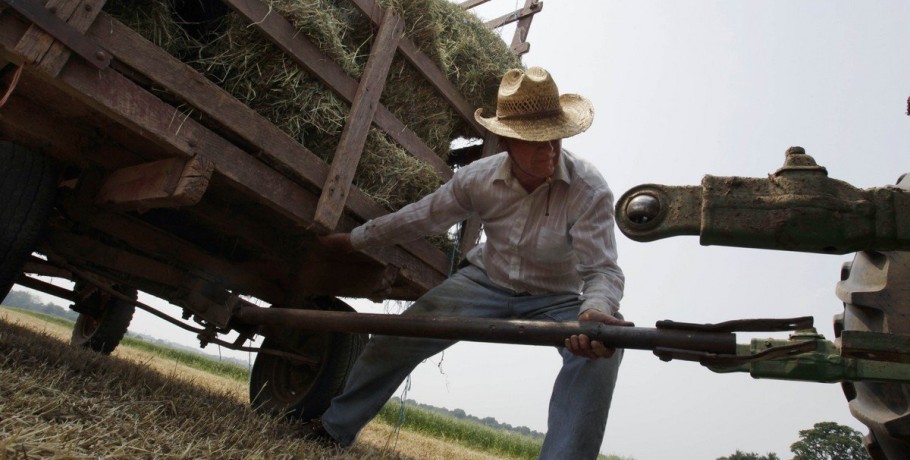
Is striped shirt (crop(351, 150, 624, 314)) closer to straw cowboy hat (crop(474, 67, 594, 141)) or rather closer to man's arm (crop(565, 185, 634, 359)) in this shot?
man's arm (crop(565, 185, 634, 359))

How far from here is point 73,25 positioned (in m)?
2.22

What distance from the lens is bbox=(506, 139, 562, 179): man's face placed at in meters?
2.83

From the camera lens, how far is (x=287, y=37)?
9.27 ft

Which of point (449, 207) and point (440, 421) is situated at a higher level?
point (449, 207)

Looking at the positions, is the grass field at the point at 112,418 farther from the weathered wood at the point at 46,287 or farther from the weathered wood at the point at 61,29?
the weathered wood at the point at 46,287

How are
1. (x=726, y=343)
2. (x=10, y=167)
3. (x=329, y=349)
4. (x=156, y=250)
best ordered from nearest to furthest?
(x=726, y=343) → (x=10, y=167) → (x=156, y=250) → (x=329, y=349)

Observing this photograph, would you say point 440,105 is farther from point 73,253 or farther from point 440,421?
point 440,421

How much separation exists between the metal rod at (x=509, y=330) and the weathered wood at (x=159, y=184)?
2.36ft

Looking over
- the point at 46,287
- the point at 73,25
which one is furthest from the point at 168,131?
the point at 46,287

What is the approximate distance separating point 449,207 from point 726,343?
154cm

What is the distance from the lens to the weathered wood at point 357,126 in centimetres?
295

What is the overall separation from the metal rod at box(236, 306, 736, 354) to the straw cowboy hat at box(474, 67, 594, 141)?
88 centimetres

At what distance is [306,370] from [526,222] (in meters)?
1.89

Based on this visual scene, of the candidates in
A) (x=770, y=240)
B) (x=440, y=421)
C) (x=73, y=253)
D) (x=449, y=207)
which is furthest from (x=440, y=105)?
(x=440, y=421)
